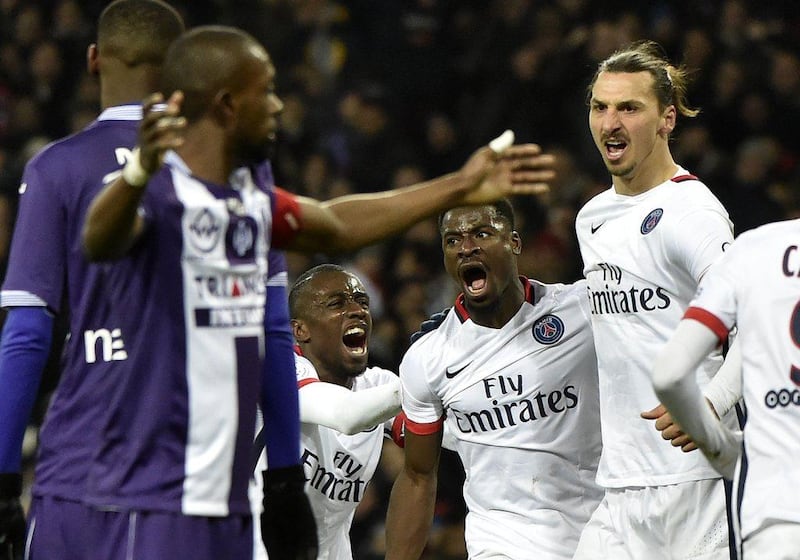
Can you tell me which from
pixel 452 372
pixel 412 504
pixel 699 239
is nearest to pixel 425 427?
pixel 452 372

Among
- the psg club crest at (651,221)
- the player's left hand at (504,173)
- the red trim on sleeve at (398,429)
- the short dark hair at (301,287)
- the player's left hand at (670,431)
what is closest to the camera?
the player's left hand at (504,173)

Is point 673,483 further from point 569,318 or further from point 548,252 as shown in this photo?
point 548,252

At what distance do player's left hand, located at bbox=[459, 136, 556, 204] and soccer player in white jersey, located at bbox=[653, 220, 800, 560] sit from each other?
2.12ft

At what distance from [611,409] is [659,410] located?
457 mm

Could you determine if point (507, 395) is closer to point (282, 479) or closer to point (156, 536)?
point (282, 479)

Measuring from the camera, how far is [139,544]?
131 inches

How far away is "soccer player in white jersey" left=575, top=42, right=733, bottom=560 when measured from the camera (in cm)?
484

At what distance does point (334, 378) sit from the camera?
576 cm

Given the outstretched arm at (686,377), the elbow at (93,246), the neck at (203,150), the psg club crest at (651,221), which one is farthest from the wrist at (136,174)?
the psg club crest at (651,221)

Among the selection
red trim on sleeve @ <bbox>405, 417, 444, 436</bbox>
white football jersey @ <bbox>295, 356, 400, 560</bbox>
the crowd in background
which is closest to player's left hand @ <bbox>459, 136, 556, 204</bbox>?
white football jersey @ <bbox>295, 356, 400, 560</bbox>

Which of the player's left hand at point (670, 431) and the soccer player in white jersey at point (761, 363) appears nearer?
→ the soccer player in white jersey at point (761, 363)

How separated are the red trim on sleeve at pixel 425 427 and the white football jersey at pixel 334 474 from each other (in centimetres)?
18

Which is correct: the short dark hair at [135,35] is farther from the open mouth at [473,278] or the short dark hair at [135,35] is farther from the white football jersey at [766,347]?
the open mouth at [473,278]

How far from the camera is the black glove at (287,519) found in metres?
3.90
